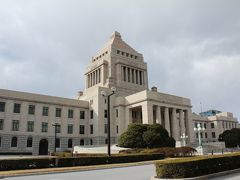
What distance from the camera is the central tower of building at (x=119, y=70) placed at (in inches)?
2793

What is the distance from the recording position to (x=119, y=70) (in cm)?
7188

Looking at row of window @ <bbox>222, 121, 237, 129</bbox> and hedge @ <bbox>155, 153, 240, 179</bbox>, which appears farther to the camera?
row of window @ <bbox>222, 121, 237, 129</bbox>

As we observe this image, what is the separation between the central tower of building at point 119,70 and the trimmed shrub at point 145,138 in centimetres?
2474

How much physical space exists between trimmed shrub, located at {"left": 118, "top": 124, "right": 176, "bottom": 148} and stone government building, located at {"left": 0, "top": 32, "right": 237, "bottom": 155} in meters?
9.40

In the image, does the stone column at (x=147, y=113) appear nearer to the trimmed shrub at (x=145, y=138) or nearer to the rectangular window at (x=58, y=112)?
the trimmed shrub at (x=145, y=138)

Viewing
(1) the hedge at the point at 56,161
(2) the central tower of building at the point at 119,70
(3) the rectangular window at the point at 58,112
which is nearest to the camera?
(1) the hedge at the point at 56,161

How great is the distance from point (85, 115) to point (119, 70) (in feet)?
61.2

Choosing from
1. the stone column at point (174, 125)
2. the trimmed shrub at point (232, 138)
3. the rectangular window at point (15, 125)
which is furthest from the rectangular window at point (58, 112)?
the trimmed shrub at point (232, 138)

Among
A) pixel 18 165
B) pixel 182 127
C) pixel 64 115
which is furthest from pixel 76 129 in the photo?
pixel 18 165

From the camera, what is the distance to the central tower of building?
233 ft

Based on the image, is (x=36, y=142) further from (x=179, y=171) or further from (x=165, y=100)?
(x=179, y=171)

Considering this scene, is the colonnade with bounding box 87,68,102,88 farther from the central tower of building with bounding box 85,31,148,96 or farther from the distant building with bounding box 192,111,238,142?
the distant building with bounding box 192,111,238,142

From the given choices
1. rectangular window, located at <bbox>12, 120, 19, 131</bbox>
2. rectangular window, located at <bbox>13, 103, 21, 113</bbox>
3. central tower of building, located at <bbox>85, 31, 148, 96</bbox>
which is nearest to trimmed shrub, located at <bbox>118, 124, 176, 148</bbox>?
rectangular window, located at <bbox>12, 120, 19, 131</bbox>

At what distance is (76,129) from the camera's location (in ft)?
193
